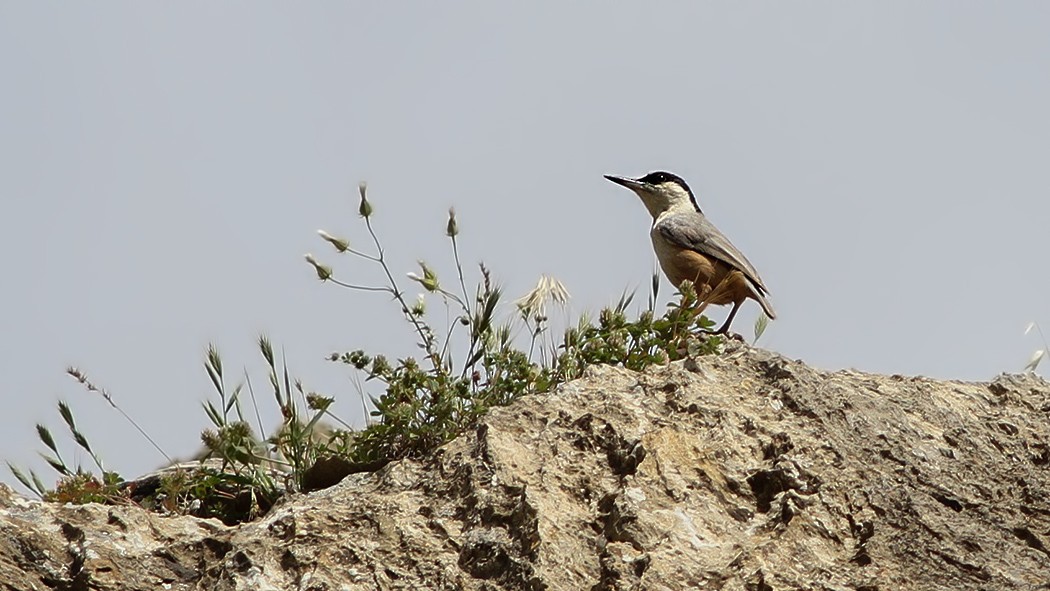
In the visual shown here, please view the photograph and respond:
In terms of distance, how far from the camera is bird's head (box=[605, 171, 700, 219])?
401 inches

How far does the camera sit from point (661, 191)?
10.3 m

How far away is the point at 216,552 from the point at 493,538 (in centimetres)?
89

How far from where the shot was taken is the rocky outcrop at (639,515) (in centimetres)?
411

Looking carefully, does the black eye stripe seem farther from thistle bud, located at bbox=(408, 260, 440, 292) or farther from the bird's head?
thistle bud, located at bbox=(408, 260, 440, 292)

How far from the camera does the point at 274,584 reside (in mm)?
4074

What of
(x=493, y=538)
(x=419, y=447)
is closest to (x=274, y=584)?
(x=493, y=538)

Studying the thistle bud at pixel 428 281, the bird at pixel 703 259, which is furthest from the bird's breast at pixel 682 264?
the thistle bud at pixel 428 281

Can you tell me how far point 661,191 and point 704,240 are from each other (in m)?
1.41

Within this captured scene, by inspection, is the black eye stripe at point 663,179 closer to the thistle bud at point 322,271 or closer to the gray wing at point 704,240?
the gray wing at point 704,240

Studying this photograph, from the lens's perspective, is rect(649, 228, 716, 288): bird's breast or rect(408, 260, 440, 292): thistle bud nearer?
rect(408, 260, 440, 292): thistle bud

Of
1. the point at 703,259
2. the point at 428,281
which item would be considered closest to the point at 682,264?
the point at 703,259

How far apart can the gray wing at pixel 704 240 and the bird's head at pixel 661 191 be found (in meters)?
0.75

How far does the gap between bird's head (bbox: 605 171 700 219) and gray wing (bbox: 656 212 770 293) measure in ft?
2.47

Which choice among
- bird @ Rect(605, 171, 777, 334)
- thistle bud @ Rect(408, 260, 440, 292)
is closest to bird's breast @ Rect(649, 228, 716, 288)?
bird @ Rect(605, 171, 777, 334)
